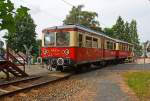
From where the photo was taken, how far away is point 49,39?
77.7ft

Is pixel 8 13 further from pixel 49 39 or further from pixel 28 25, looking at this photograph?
pixel 28 25

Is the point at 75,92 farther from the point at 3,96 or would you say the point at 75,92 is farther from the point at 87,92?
the point at 3,96

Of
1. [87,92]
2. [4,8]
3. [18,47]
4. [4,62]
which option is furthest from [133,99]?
[18,47]

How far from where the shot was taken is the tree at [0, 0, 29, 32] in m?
7.22

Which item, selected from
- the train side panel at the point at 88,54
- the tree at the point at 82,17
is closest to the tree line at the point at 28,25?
the tree at the point at 82,17

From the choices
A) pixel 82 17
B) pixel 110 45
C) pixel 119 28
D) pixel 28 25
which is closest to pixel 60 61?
pixel 110 45

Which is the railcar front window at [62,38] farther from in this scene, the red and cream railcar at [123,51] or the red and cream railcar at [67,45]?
the red and cream railcar at [123,51]

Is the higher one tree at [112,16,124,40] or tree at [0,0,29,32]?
tree at [112,16,124,40]

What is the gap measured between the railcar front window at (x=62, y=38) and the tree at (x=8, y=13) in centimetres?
1496

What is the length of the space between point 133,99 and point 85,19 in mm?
78699

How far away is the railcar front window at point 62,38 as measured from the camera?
2264 cm

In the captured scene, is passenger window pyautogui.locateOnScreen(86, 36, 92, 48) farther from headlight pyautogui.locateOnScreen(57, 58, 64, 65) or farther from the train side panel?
headlight pyautogui.locateOnScreen(57, 58, 64, 65)

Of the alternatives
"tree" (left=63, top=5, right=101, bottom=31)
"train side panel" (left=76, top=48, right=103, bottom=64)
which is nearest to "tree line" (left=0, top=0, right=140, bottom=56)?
"tree" (left=63, top=5, right=101, bottom=31)

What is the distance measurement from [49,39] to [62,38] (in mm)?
1122
